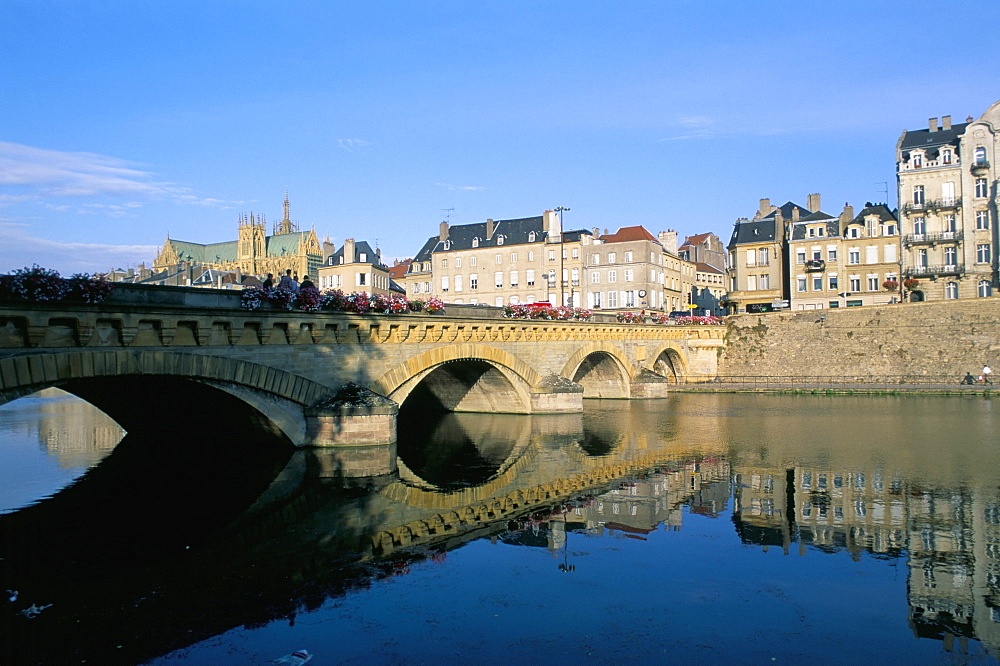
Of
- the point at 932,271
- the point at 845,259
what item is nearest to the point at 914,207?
the point at 932,271

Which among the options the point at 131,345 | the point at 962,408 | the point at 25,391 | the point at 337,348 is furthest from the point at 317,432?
the point at 962,408

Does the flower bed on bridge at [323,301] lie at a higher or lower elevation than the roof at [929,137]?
lower

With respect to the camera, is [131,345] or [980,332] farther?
[980,332]

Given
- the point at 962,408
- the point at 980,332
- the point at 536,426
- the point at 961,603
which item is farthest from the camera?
the point at 980,332

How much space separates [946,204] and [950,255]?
13.3 feet

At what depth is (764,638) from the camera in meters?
10.2

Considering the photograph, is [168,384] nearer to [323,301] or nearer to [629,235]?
[323,301]

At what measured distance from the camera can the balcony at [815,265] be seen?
6575 cm

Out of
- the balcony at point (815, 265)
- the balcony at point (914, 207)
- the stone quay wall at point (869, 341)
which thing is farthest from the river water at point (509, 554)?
the balcony at point (815, 265)

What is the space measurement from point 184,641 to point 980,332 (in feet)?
179

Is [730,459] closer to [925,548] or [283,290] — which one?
[925,548]

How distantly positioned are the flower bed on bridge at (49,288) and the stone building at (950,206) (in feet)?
199

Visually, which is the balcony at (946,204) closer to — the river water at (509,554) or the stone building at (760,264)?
the stone building at (760,264)

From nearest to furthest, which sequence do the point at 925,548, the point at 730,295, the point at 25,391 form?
the point at 925,548 → the point at 25,391 → the point at 730,295
